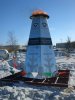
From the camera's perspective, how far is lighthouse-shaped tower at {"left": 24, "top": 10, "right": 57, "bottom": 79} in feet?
32.7

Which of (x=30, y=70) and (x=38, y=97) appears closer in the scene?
(x=38, y=97)

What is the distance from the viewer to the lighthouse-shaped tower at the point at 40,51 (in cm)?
997

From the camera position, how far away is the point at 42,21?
10273 mm

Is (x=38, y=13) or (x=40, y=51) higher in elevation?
(x=38, y=13)

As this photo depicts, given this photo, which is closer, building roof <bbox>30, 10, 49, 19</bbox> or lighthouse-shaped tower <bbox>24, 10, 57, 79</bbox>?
lighthouse-shaped tower <bbox>24, 10, 57, 79</bbox>

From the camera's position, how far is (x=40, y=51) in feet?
32.6

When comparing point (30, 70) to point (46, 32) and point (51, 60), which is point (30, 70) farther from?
point (46, 32)

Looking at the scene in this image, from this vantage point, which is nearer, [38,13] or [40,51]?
[40,51]

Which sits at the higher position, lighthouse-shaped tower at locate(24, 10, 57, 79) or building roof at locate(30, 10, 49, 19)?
building roof at locate(30, 10, 49, 19)

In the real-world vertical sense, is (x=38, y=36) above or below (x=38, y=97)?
above

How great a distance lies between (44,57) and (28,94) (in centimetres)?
292

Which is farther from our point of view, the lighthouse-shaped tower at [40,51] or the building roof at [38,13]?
the building roof at [38,13]

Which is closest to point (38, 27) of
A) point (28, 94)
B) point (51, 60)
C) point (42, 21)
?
point (42, 21)

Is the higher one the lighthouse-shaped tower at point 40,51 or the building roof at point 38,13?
the building roof at point 38,13
